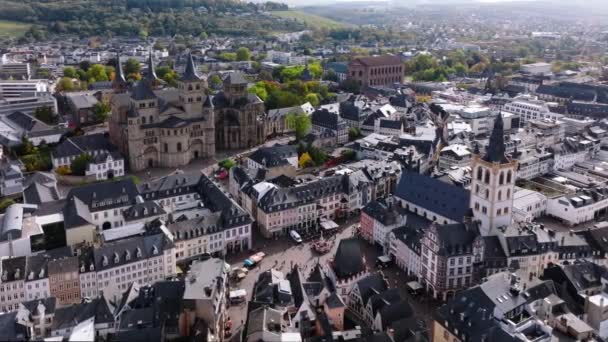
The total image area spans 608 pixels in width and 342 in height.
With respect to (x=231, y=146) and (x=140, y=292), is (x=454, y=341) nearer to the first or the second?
(x=140, y=292)

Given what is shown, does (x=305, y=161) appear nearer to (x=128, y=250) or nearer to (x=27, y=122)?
(x=128, y=250)

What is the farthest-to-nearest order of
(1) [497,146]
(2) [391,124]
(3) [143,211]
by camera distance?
1. (2) [391,124]
2. (3) [143,211]
3. (1) [497,146]

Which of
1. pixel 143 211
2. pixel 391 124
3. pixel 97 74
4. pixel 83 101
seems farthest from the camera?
pixel 97 74

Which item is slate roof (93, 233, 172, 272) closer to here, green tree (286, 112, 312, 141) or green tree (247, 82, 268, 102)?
green tree (286, 112, 312, 141)

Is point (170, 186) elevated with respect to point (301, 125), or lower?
lower

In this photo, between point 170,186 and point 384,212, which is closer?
point 384,212

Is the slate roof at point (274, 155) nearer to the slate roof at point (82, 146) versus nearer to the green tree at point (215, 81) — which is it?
the slate roof at point (82, 146)

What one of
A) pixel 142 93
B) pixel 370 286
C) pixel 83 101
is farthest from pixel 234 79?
pixel 370 286
